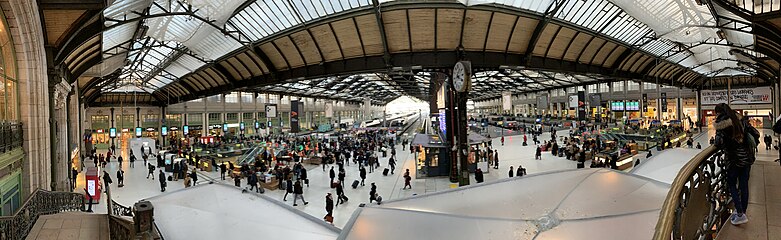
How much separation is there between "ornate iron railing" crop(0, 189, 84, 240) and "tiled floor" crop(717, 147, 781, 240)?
1032 cm

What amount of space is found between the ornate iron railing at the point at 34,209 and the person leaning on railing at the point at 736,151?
10.4 m

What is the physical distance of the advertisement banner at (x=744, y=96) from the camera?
108 feet

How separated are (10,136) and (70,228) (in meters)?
2.51

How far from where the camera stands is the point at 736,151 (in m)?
3.33

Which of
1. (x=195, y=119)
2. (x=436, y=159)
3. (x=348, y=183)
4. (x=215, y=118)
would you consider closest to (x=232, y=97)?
(x=215, y=118)

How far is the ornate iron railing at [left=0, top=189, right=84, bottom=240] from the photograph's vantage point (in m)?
7.50

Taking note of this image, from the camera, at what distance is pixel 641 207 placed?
395cm

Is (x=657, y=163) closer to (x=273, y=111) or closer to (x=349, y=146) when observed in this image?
(x=349, y=146)

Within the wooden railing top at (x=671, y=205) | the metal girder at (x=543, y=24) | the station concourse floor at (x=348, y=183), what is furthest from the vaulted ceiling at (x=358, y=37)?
the wooden railing top at (x=671, y=205)

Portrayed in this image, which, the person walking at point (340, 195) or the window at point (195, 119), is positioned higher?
the window at point (195, 119)

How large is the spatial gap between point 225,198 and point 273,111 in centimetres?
2812

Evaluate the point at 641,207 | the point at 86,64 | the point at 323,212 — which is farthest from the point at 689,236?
the point at 86,64

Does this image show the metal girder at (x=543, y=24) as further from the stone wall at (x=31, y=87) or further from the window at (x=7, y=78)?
the window at (x=7, y=78)

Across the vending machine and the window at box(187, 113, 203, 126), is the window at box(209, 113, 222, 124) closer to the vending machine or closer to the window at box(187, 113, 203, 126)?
the window at box(187, 113, 203, 126)
